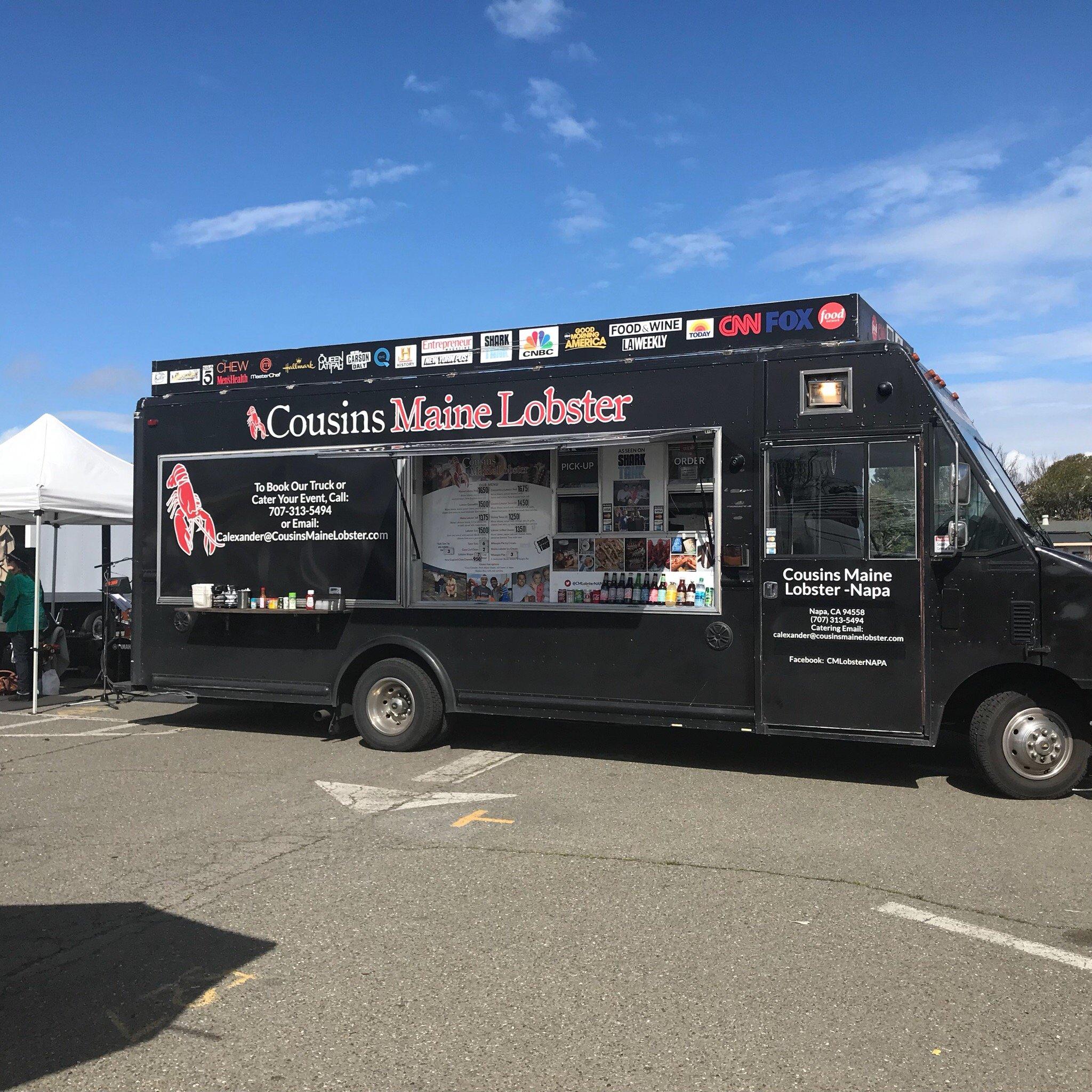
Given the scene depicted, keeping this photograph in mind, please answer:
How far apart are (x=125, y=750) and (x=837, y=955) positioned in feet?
21.8

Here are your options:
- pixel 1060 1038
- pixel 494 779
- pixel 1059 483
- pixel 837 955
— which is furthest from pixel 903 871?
pixel 1059 483

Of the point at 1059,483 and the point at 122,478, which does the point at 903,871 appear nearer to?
the point at 122,478

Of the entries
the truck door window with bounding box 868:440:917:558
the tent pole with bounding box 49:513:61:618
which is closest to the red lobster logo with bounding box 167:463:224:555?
the tent pole with bounding box 49:513:61:618

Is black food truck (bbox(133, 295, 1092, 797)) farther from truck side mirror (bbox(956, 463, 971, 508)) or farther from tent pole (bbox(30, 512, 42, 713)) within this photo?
tent pole (bbox(30, 512, 42, 713))

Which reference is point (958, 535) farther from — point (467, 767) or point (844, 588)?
point (467, 767)

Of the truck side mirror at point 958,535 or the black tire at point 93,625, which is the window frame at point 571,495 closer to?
the truck side mirror at point 958,535

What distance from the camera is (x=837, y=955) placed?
4.23m

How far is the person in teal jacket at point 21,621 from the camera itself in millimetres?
11961

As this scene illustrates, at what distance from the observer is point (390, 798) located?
699 cm

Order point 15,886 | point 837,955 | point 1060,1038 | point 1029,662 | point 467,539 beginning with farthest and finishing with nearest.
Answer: point 467,539 → point 1029,662 → point 15,886 → point 837,955 → point 1060,1038

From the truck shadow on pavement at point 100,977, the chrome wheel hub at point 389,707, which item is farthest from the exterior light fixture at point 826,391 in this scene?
the truck shadow on pavement at point 100,977

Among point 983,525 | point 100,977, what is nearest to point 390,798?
point 100,977

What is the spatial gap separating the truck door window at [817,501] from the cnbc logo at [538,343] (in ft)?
6.48

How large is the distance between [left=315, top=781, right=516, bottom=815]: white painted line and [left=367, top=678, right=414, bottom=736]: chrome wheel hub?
1.17 meters
